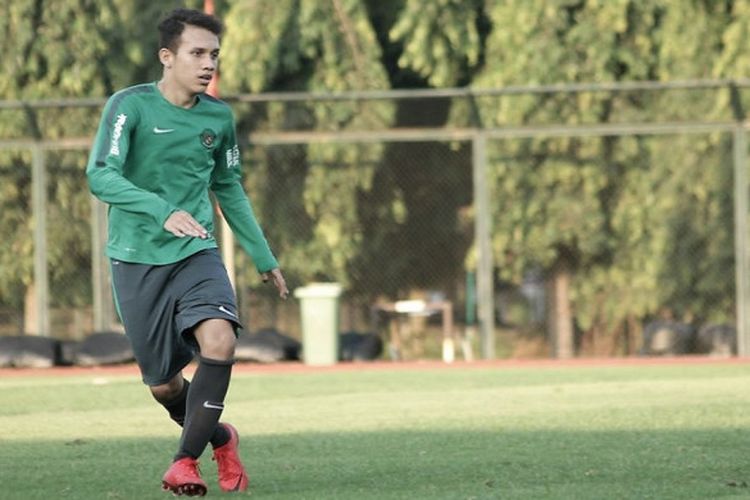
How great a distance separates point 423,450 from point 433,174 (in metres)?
13.6

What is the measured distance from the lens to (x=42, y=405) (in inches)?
541

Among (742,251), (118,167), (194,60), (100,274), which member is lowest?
(100,274)

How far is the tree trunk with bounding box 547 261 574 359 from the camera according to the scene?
22.2m

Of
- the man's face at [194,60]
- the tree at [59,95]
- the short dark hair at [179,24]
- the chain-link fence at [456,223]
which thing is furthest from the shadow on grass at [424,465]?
the tree at [59,95]

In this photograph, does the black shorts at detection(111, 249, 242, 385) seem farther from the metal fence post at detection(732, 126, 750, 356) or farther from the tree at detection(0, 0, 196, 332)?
the tree at detection(0, 0, 196, 332)

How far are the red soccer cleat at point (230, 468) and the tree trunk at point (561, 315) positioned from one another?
14929 mm

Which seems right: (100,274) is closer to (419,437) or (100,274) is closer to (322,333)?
(322,333)

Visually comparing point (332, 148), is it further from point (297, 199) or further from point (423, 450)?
point (423, 450)

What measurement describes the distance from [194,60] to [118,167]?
0.54 meters

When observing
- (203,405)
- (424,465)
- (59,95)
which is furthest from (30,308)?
(203,405)

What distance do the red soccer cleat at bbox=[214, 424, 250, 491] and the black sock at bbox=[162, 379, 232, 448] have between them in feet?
0.08

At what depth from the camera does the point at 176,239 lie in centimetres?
723

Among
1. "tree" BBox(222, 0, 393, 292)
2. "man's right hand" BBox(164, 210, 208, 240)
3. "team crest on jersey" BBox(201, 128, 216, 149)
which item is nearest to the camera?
"man's right hand" BBox(164, 210, 208, 240)

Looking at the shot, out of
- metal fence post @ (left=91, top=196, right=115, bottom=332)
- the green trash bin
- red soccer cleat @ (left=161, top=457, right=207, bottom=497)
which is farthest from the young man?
metal fence post @ (left=91, top=196, right=115, bottom=332)
